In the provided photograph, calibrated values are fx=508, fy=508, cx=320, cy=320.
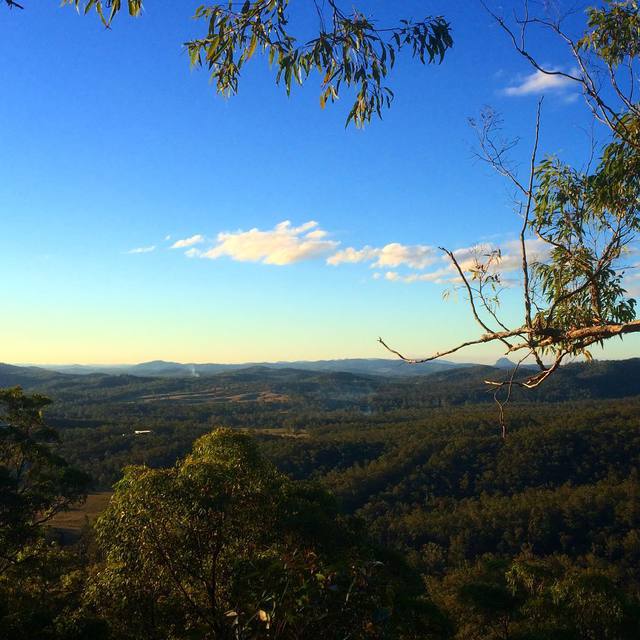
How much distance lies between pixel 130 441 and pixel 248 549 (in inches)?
2782

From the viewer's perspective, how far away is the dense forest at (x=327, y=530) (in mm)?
6176

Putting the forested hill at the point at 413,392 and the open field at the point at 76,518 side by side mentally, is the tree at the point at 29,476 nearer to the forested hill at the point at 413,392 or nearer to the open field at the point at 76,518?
the open field at the point at 76,518

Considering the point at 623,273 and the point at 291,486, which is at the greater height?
the point at 623,273

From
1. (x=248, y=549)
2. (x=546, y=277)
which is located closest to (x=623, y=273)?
(x=546, y=277)

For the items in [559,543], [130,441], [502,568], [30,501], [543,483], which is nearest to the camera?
[30,501]

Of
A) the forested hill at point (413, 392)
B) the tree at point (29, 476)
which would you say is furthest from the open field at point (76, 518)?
the forested hill at point (413, 392)

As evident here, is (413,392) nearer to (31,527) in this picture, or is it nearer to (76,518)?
(76,518)

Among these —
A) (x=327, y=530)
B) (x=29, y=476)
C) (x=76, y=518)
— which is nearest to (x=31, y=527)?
(x=29, y=476)

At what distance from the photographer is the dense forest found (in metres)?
6.18

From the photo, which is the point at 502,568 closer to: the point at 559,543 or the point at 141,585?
the point at 141,585

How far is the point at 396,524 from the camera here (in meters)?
50.0

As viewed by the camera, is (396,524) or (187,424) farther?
(187,424)

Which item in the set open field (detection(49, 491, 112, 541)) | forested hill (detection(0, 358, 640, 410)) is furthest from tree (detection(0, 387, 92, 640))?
forested hill (detection(0, 358, 640, 410))

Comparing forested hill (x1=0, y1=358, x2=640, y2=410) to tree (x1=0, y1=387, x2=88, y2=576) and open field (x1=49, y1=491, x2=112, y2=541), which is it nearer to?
open field (x1=49, y1=491, x2=112, y2=541)
